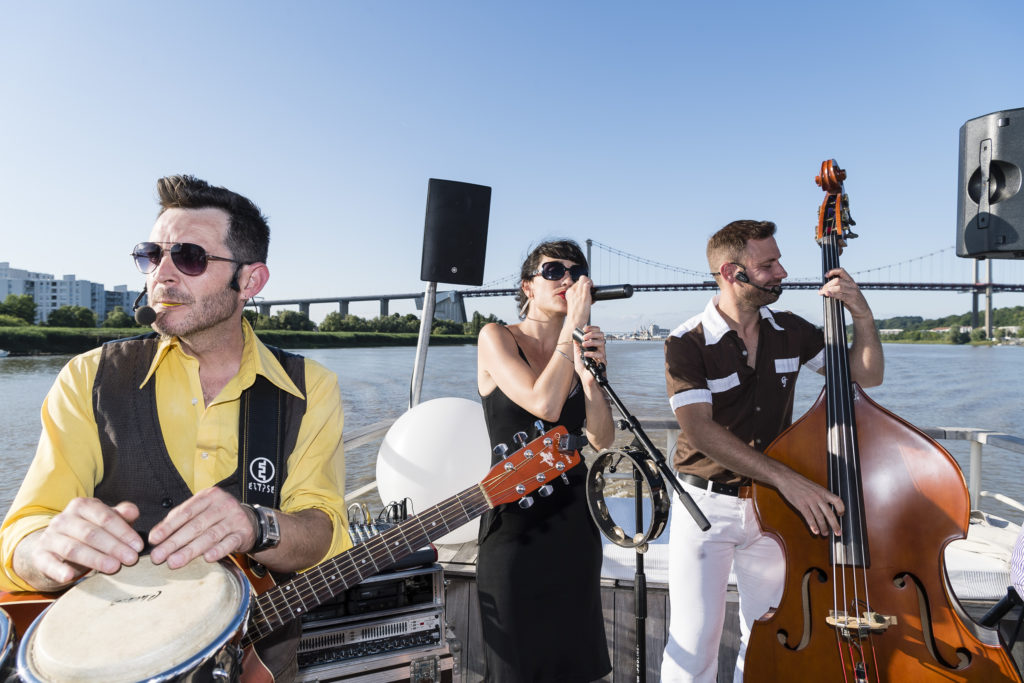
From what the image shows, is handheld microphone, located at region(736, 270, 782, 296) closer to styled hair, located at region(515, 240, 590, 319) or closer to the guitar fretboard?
styled hair, located at region(515, 240, 590, 319)

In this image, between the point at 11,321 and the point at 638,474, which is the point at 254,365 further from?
the point at 11,321

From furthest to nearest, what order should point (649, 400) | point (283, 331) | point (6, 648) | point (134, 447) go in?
point (283, 331) < point (649, 400) < point (134, 447) < point (6, 648)

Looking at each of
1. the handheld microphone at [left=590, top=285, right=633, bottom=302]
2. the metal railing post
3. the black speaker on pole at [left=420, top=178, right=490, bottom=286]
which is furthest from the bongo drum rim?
the metal railing post

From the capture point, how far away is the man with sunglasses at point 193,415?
1.24 meters

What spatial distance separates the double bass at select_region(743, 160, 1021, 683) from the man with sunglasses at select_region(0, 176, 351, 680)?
1.32m

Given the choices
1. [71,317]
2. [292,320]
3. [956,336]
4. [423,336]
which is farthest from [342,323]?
[956,336]

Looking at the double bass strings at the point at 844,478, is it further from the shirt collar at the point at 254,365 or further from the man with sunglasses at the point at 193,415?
the shirt collar at the point at 254,365

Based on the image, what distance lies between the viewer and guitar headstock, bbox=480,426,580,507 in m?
1.73

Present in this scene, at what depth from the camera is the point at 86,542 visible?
40.3 inches

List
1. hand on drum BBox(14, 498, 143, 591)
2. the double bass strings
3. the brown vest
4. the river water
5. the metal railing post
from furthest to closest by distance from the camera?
the river water < the metal railing post < the double bass strings < the brown vest < hand on drum BBox(14, 498, 143, 591)

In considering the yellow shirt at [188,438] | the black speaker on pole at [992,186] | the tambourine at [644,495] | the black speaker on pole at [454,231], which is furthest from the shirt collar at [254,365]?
the black speaker on pole at [454,231]

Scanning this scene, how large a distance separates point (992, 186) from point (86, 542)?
2.46m

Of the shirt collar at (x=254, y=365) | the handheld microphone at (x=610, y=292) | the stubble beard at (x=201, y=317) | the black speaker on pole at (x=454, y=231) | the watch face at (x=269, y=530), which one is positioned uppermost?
the black speaker on pole at (x=454, y=231)

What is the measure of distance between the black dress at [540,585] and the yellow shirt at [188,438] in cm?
55
